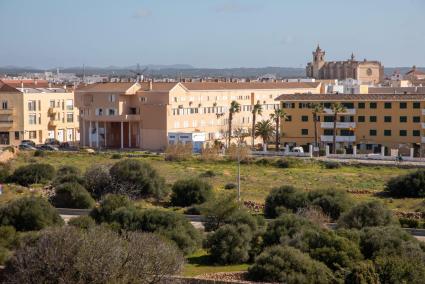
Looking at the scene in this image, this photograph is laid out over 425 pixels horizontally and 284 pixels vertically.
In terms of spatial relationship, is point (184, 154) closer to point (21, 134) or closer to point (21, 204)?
point (21, 134)

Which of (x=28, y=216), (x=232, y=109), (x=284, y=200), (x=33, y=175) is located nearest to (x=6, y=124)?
(x=232, y=109)

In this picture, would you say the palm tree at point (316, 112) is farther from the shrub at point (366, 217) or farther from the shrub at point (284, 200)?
the shrub at point (366, 217)

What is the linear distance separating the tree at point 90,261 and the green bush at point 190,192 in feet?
64.1

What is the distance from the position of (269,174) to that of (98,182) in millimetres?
15120

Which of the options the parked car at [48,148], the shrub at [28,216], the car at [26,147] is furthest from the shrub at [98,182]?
the parked car at [48,148]

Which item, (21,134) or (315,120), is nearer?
(315,120)

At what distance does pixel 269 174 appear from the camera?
56.2m

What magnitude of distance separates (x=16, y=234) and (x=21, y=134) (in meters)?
53.6

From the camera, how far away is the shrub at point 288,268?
2302 cm

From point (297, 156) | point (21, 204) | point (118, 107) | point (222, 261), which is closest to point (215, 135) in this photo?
point (118, 107)

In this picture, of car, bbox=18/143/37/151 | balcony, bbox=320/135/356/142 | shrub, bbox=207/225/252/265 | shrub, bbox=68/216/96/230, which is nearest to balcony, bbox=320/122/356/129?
balcony, bbox=320/135/356/142

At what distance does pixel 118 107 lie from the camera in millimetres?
Answer: 78688

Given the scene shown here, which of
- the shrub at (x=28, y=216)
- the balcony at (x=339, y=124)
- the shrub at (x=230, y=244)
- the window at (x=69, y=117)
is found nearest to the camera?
the shrub at (x=230, y=244)

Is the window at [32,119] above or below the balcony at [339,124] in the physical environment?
above
